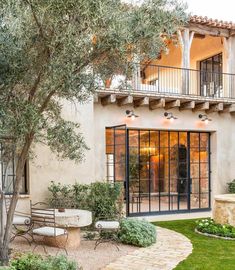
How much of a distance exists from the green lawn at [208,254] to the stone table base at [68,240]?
2.34 meters

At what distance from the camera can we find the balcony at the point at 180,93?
38.4 feet

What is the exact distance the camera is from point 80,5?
502 cm

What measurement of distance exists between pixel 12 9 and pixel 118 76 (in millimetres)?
2201

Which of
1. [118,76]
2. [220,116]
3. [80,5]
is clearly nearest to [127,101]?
[220,116]

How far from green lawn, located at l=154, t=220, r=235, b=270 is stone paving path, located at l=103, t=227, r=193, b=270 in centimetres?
17

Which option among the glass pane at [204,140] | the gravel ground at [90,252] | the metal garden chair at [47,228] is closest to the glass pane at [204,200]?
the glass pane at [204,140]

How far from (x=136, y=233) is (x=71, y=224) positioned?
1.46 metres

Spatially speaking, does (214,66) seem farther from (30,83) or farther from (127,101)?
(30,83)

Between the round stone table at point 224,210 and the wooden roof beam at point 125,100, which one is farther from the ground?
the wooden roof beam at point 125,100

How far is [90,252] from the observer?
7.78 meters

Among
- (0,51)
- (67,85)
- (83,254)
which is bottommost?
(83,254)

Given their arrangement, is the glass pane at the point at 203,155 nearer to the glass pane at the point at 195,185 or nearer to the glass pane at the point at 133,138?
the glass pane at the point at 195,185

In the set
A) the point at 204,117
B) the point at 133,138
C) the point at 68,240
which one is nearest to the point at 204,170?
the point at 204,117

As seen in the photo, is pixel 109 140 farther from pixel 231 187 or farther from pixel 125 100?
pixel 231 187
